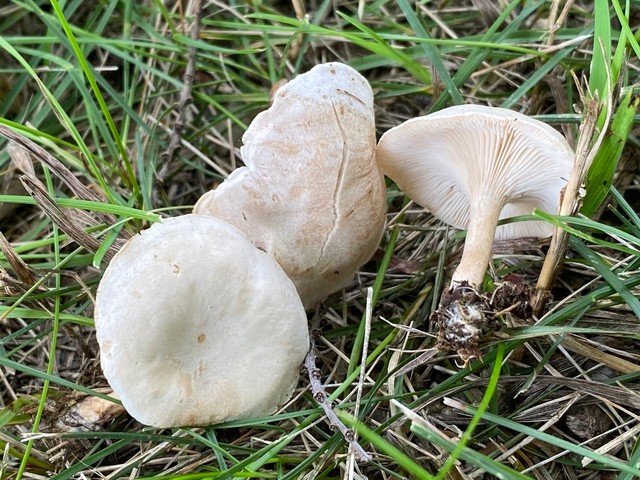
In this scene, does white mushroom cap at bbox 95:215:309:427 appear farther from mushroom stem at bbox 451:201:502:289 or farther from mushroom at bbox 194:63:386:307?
mushroom stem at bbox 451:201:502:289

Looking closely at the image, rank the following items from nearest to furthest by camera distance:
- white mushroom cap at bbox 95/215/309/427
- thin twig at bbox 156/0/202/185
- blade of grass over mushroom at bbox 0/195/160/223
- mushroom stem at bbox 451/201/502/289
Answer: white mushroom cap at bbox 95/215/309/427 → blade of grass over mushroom at bbox 0/195/160/223 → mushroom stem at bbox 451/201/502/289 → thin twig at bbox 156/0/202/185

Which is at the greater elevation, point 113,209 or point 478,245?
point 113,209

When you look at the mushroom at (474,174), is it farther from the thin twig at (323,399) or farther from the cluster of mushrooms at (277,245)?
the thin twig at (323,399)

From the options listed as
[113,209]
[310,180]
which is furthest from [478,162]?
[113,209]

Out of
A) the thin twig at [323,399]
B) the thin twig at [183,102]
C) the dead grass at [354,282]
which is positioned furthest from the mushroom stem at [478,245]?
the thin twig at [183,102]

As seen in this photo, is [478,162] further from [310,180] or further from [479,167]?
[310,180]

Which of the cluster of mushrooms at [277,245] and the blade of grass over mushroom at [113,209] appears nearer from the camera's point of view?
the cluster of mushrooms at [277,245]

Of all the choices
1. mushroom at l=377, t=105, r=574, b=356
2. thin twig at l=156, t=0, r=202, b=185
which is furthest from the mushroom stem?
thin twig at l=156, t=0, r=202, b=185

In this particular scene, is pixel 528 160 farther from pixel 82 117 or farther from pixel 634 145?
pixel 82 117
